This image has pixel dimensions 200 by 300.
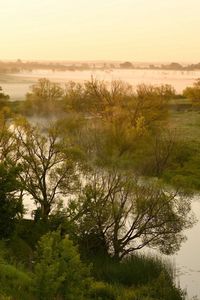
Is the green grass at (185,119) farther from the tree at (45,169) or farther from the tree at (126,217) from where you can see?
the tree at (126,217)

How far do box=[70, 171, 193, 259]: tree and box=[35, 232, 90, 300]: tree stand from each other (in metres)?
8.71

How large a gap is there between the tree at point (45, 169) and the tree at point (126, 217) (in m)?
2.47

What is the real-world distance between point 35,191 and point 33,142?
2.87 m

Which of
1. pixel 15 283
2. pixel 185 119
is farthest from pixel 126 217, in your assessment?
pixel 185 119

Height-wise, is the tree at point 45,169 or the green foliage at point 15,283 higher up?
the tree at point 45,169

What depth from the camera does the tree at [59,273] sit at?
13.8m

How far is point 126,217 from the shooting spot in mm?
24234

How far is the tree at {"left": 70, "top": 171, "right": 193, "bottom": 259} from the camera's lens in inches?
942

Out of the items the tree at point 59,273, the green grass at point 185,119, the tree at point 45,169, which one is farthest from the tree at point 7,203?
the green grass at point 185,119

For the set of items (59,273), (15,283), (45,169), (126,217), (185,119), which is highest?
(185,119)

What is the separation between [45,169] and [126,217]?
5.58m

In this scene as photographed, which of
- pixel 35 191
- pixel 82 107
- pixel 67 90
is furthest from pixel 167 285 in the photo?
pixel 67 90

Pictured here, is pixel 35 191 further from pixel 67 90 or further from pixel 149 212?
pixel 67 90

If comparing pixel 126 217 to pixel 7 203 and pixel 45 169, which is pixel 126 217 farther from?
pixel 7 203
